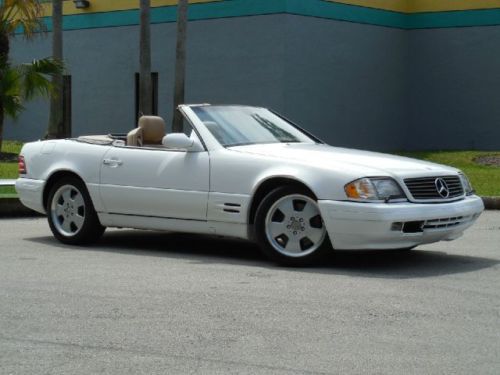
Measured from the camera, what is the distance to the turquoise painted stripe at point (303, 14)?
80.2 ft

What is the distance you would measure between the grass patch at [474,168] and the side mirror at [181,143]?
6646 mm

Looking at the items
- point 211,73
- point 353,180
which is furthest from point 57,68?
point 353,180

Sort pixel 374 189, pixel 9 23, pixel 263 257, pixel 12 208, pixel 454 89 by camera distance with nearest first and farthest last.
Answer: pixel 374 189 → pixel 263 257 → pixel 12 208 → pixel 9 23 → pixel 454 89

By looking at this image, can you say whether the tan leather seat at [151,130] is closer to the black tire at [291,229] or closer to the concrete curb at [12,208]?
the black tire at [291,229]

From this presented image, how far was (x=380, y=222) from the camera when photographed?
8.20 meters

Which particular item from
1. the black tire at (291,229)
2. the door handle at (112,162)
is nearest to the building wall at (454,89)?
the door handle at (112,162)

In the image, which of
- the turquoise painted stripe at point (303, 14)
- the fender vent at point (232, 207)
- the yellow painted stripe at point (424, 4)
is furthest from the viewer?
the yellow painted stripe at point (424, 4)

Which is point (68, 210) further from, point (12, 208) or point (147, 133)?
point (12, 208)

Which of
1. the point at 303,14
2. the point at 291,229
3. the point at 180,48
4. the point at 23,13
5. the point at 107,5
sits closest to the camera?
the point at 291,229

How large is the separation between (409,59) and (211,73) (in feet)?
18.8

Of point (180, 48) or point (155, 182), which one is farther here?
point (180, 48)

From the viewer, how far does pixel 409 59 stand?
91.0 ft

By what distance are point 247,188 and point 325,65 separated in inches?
659

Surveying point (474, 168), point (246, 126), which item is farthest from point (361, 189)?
point (474, 168)
